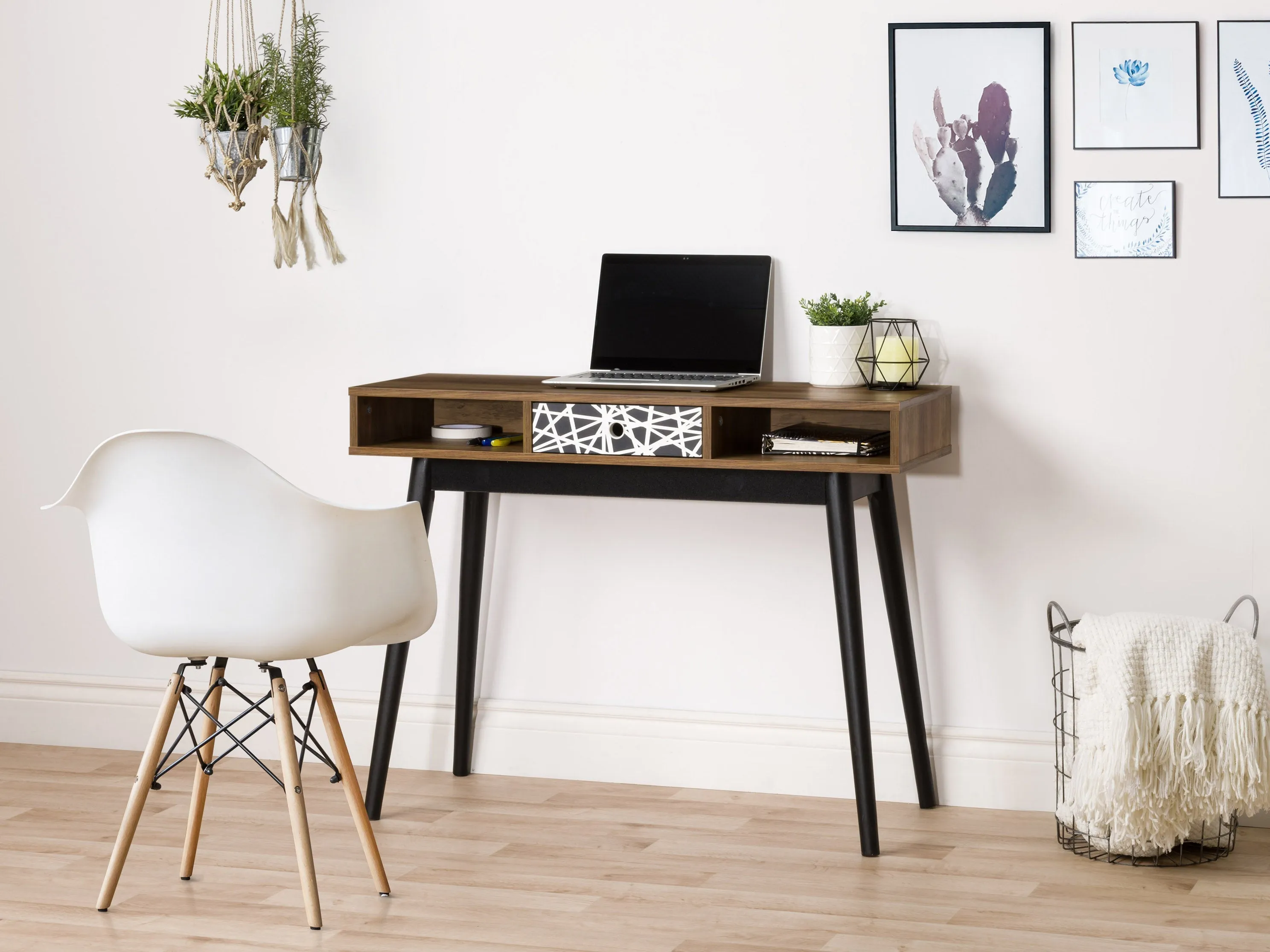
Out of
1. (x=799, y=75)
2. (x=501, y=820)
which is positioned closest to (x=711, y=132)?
(x=799, y=75)

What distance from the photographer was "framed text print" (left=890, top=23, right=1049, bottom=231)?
3.01m

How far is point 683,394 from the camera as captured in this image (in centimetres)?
284

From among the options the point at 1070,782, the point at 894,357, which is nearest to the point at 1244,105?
the point at 894,357

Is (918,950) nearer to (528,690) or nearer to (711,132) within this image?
(528,690)

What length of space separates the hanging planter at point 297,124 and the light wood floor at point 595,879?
1.18 meters

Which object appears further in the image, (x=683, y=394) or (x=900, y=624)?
(x=900, y=624)

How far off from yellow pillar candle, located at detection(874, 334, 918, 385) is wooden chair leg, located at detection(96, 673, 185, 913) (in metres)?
1.40

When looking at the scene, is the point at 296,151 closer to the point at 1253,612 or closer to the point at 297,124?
the point at 297,124

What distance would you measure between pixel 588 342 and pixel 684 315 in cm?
24

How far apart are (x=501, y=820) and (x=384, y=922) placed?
583 mm

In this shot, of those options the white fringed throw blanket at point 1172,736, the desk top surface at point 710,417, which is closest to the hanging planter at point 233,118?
the desk top surface at point 710,417

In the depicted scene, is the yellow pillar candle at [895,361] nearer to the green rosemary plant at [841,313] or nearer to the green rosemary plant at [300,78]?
the green rosemary plant at [841,313]

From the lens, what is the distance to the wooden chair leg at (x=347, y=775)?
2500 mm

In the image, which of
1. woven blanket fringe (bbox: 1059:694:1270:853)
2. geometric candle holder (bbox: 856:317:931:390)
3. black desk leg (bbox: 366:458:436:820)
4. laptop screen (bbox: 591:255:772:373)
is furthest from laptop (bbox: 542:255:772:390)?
woven blanket fringe (bbox: 1059:694:1270:853)
